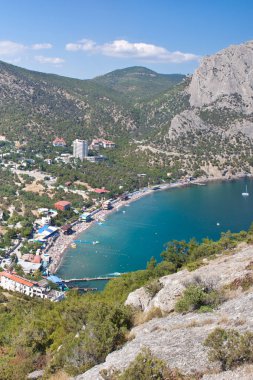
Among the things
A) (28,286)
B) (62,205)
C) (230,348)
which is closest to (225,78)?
(62,205)

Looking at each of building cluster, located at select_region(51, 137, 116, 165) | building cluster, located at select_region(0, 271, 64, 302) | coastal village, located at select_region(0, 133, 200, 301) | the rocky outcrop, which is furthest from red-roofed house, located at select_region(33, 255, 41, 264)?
building cluster, located at select_region(51, 137, 116, 165)

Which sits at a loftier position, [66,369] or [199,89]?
[199,89]

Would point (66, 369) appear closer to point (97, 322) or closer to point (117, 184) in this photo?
point (97, 322)

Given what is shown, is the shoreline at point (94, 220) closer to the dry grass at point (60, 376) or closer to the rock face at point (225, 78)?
the dry grass at point (60, 376)

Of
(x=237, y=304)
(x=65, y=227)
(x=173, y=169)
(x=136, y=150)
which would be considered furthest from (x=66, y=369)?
(x=136, y=150)

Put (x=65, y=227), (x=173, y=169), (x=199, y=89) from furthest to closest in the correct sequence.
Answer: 1. (x=199, y=89)
2. (x=173, y=169)
3. (x=65, y=227)

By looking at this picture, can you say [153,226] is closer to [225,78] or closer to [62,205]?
[62,205]
